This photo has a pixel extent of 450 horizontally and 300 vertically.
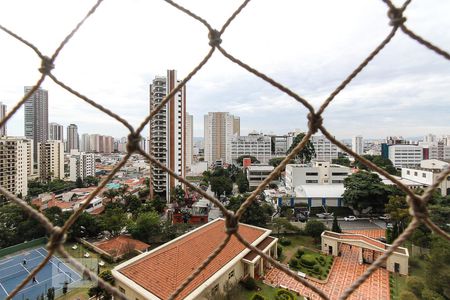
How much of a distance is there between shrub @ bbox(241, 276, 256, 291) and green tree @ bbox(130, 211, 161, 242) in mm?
3100

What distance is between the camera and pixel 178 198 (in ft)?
34.0

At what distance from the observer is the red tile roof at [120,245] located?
654 centimetres

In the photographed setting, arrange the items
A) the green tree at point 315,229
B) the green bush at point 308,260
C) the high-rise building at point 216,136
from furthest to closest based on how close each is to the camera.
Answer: the high-rise building at point 216,136, the green tree at point 315,229, the green bush at point 308,260

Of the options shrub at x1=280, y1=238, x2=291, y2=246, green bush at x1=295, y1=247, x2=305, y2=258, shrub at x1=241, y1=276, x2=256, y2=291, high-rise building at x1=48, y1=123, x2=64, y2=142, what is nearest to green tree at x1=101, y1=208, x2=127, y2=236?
shrub at x1=241, y1=276, x2=256, y2=291

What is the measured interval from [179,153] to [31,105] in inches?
550

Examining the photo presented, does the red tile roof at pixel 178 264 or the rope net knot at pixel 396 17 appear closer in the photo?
the rope net knot at pixel 396 17

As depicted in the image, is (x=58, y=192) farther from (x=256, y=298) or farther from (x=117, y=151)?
(x=117, y=151)

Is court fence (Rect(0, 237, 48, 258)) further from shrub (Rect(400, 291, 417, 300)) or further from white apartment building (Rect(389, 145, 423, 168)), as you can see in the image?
white apartment building (Rect(389, 145, 423, 168))

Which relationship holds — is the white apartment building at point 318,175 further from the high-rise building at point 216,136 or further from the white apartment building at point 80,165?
the high-rise building at point 216,136

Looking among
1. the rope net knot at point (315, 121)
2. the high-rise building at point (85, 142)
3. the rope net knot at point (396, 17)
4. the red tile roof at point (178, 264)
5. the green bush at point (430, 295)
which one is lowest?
the green bush at point (430, 295)

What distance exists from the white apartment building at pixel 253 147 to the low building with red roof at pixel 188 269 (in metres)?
18.5

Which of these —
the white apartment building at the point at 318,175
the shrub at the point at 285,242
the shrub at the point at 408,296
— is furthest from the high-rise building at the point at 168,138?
the shrub at the point at 408,296

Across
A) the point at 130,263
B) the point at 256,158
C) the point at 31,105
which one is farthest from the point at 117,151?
the point at 130,263

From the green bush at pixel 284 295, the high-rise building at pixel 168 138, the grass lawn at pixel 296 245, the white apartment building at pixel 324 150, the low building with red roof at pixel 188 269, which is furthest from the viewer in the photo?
the white apartment building at pixel 324 150
